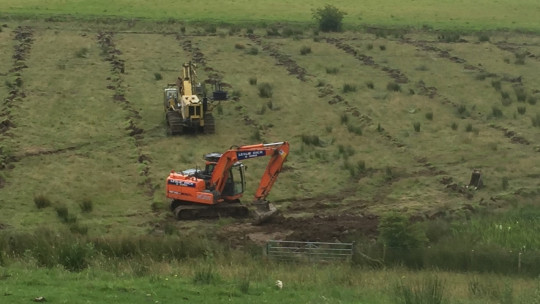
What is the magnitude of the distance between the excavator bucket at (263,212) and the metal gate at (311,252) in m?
3.89

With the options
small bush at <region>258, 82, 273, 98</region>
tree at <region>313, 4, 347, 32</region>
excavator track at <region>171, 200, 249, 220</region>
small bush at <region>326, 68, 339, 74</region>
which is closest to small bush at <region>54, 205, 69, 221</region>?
excavator track at <region>171, 200, 249, 220</region>

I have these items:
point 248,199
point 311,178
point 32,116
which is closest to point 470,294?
point 248,199

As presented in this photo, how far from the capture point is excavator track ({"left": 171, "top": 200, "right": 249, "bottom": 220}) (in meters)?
24.4

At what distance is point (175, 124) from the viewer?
3341cm

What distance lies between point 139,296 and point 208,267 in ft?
8.16

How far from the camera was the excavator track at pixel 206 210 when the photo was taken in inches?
959

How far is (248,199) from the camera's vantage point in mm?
26391

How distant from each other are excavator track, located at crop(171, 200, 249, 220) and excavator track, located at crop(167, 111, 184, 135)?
8.89 metres

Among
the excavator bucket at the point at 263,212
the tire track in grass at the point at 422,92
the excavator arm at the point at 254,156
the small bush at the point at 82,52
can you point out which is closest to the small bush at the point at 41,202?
the excavator arm at the point at 254,156

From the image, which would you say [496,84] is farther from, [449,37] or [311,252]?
[311,252]

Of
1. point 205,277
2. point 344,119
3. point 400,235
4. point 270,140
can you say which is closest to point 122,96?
point 270,140

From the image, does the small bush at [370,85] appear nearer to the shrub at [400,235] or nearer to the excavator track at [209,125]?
the excavator track at [209,125]

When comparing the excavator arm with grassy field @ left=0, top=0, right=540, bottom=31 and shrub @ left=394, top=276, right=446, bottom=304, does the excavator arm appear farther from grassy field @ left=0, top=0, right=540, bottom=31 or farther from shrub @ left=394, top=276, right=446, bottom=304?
grassy field @ left=0, top=0, right=540, bottom=31

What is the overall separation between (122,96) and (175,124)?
7434 millimetres
